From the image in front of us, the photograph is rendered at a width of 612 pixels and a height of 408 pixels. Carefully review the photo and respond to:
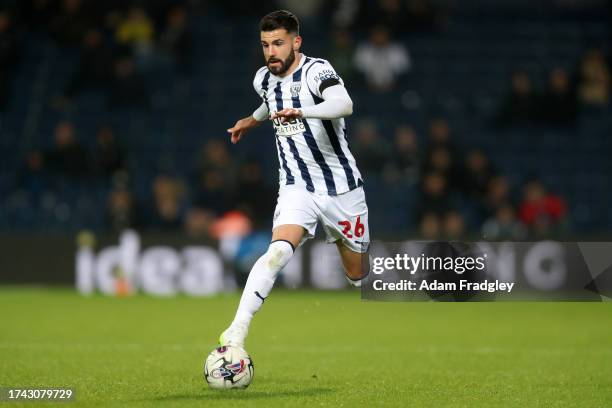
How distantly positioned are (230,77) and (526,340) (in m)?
10.0

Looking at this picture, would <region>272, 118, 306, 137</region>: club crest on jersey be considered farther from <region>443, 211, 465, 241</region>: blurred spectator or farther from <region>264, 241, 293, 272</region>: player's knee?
<region>443, 211, 465, 241</region>: blurred spectator

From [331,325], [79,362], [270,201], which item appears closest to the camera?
[79,362]

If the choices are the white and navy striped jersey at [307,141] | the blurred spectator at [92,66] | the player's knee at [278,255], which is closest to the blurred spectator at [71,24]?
the blurred spectator at [92,66]

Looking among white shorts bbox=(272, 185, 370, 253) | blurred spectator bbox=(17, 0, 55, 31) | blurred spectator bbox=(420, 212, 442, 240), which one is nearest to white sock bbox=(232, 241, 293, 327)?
white shorts bbox=(272, 185, 370, 253)

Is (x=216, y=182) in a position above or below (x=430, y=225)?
above

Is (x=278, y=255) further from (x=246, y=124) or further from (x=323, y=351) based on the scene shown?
(x=323, y=351)

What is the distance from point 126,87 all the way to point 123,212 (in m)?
3.00

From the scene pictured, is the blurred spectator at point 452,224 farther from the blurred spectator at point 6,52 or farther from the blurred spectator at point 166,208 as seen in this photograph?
the blurred spectator at point 6,52

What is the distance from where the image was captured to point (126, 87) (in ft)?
58.9

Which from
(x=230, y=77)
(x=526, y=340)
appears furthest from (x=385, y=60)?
(x=526, y=340)

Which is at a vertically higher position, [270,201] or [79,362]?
[270,201]

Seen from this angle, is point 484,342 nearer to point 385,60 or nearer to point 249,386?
point 249,386

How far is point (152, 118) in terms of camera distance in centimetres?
1831

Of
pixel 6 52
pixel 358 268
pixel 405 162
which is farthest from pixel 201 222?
pixel 358 268
